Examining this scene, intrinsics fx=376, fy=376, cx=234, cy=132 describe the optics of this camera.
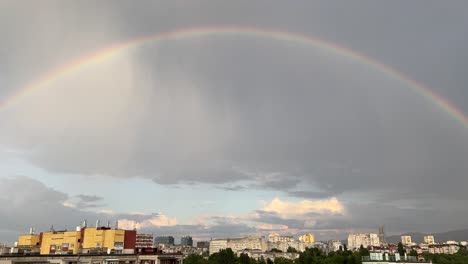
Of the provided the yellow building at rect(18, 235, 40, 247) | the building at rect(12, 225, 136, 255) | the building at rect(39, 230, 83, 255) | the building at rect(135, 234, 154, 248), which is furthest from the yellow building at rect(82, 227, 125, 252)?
the building at rect(135, 234, 154, 248)

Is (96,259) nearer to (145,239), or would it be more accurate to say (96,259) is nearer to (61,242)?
(61,242)

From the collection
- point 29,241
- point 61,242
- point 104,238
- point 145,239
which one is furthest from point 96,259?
point 145,239

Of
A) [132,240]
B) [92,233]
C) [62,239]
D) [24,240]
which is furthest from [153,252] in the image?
[24,240]

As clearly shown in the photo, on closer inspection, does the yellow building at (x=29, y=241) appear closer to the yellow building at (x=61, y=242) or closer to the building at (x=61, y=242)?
the building at (x=61, y=242)

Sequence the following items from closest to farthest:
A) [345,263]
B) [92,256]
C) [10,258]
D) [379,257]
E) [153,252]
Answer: [10,258]
[92,256]
[153,252]
[379,257]
[345,263]

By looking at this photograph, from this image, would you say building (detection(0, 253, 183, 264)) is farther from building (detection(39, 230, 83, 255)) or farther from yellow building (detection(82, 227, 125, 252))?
building (detection(39, 230, 83, 255))

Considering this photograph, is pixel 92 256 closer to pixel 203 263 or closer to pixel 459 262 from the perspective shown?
pixel 203 263
